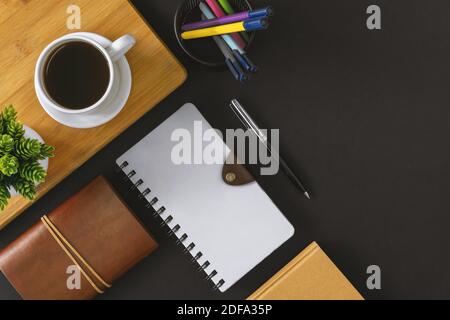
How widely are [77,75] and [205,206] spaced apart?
1.02ft

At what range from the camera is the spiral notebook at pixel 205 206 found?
0.92 m

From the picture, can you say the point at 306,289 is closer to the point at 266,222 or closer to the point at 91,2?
the point at 266,222

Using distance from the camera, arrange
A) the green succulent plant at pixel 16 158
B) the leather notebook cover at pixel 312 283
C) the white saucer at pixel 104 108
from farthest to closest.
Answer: the leather notebook cover at pixel 312 283 < the white saucer at pixel 104 108 < the green succulent plant at pixel 16 158

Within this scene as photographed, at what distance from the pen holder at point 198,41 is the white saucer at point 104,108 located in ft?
0.41

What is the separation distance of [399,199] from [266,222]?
0.24 metres

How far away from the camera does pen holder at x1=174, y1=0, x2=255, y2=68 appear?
0.88 metres

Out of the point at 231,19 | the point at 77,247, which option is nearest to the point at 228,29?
the point at 231,19

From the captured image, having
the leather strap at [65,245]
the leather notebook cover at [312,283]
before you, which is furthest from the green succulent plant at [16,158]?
the leather notebook cover at [312,283]

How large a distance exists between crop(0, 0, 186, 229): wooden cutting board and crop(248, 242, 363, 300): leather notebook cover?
364 mm

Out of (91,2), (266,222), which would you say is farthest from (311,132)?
(91,2)

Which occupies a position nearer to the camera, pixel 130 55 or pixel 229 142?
pixel 130 55

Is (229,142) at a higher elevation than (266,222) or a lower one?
higher

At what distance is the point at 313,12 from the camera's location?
0.94m

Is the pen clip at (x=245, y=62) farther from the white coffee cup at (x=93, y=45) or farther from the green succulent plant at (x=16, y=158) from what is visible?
the green succulent plant at (x=16, y=158)
